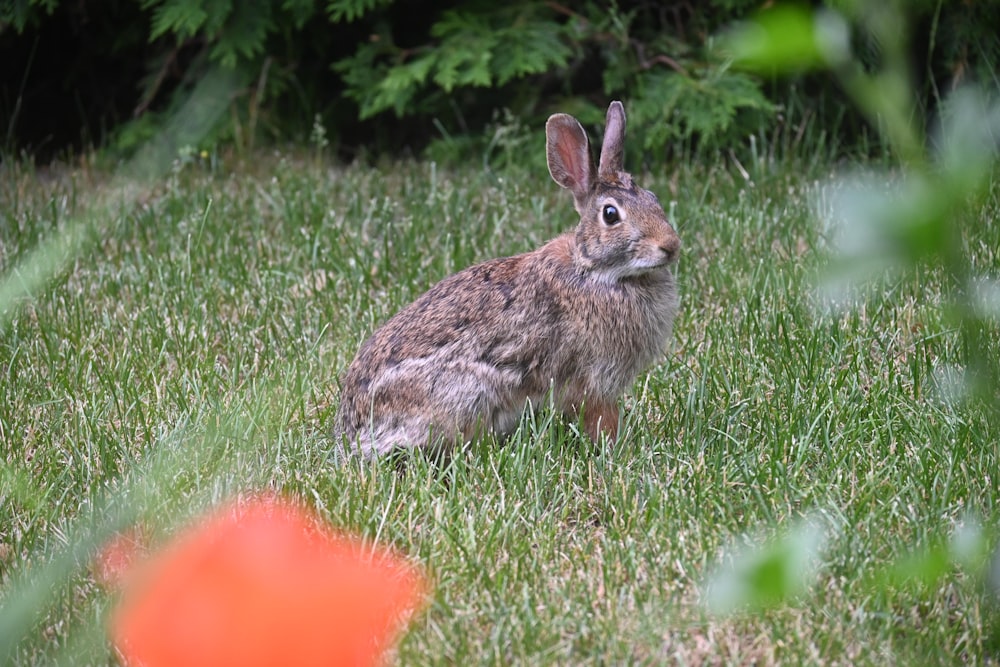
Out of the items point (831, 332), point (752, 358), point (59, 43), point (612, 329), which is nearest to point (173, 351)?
point (612, 329)

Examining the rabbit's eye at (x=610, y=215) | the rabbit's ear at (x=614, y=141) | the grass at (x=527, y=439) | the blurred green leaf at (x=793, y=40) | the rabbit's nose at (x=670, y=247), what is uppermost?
the blurred green leaf at (x=793, y=40)

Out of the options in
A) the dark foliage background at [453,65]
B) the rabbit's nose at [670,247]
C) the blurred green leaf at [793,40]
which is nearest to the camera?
the blurred green leaf at [793,40]

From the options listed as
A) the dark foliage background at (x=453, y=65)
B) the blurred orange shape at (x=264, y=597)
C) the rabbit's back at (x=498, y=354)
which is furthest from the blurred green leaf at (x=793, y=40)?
the dark foliage background at (x=453, y=65)

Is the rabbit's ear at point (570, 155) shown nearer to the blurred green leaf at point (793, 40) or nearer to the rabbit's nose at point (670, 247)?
the rabbit's nose at point (670, 247)

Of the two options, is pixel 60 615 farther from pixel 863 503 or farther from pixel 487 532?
pixel 863 503

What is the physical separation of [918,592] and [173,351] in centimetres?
263

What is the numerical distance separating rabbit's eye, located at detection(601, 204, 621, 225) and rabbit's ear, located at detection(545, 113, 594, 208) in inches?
5.3

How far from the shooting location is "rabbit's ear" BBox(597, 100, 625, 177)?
3695 mm

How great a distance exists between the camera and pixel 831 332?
4.01 metres

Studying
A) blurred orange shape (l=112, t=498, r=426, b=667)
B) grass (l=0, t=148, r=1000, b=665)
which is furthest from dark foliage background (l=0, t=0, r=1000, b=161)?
blurred orange shape (l=112, t=498, r=426, b=667)

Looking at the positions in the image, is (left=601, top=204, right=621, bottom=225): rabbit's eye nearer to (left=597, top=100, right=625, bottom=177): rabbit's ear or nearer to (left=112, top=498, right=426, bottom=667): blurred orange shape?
(left=597, top=100, right=625, bottom=177): rabbit's ear

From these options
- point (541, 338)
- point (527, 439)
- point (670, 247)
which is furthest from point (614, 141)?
point (527, 439)

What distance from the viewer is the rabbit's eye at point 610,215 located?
3.50 m

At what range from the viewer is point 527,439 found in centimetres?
338
